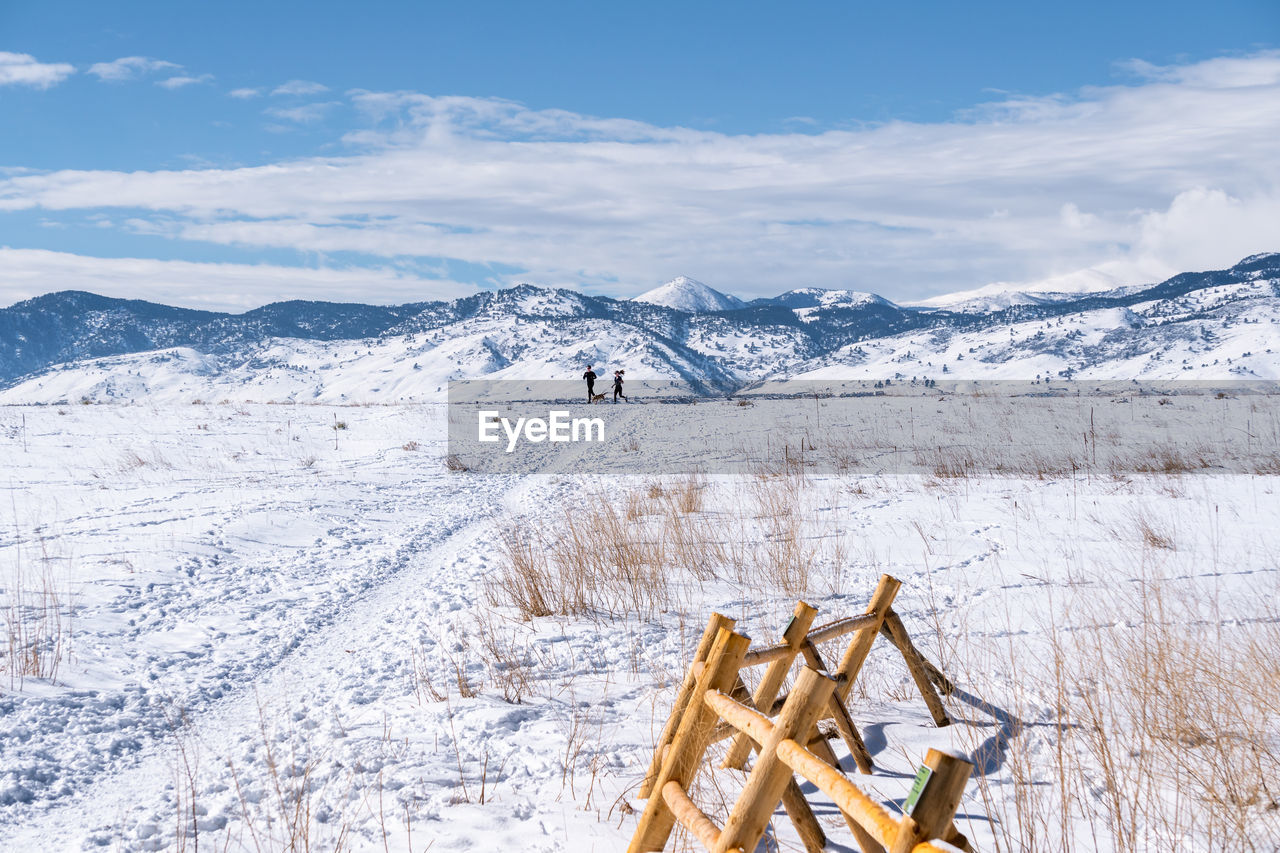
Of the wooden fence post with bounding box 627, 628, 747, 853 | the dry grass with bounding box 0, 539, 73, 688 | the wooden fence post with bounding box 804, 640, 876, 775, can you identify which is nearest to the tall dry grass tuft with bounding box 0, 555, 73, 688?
the dry grass with bounding box 0, 539, 73, 688

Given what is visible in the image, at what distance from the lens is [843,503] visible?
10734 millimetres

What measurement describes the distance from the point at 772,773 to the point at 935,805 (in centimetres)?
49

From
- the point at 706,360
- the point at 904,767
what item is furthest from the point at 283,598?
the point at 706,360

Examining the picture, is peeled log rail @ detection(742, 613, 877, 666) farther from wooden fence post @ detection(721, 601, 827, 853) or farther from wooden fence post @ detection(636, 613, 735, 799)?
wooden fence post @ detection(636, 613, 735, 799)

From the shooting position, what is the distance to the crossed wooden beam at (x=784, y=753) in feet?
5.19

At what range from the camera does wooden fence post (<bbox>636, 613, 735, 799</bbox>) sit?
2631mm

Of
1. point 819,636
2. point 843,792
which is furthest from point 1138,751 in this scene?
point 843,792

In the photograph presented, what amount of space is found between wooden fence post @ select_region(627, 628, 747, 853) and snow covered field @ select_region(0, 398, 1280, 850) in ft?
1.91

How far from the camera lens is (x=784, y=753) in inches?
75.7

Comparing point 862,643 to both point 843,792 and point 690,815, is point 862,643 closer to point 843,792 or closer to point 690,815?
point 690,815

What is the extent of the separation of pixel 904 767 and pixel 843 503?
740 centimetres

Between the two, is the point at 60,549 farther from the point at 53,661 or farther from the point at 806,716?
the point at 806,716

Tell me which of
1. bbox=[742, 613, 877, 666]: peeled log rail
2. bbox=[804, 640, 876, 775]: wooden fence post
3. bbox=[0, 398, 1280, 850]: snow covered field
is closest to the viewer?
bbox=[742, 613, 877, 666]: peeled log rail

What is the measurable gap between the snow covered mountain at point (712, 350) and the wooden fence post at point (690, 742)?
5254 centimetres
